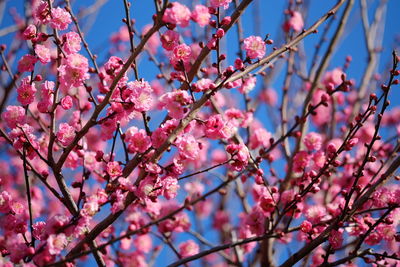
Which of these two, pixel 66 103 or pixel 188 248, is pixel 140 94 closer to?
pixel 66 103

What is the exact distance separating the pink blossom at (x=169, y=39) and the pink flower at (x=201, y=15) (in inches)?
6.1

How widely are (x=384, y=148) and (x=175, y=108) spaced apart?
2.71m

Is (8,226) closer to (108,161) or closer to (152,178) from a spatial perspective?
(108,161)

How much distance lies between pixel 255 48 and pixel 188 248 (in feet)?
8.44

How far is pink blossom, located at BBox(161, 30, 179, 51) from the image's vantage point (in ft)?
8.57

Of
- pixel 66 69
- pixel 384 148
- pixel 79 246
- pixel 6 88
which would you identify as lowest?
pixel 79 246

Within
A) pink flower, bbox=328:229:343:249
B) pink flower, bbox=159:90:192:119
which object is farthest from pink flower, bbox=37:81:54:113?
pink flower, bbox=328:229:343:249

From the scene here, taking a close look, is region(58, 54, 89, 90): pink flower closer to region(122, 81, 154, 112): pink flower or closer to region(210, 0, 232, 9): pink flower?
region(122, 81, 154, 112): pink flower

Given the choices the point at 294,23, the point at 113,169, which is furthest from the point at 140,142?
the point at 294,23

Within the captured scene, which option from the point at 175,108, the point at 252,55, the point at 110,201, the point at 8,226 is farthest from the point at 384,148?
the point at 8,226

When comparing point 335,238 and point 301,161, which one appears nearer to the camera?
point 335,238

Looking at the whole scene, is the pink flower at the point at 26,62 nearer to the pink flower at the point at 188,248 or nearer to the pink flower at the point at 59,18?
the pink flower at the point at 59,18

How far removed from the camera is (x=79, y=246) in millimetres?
2340

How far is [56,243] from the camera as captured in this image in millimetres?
2189
